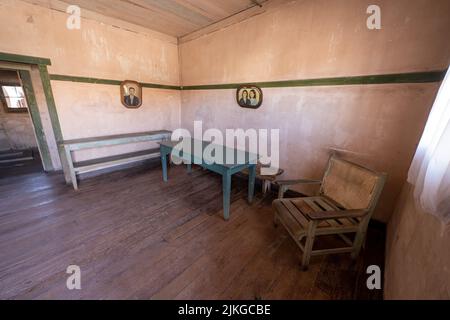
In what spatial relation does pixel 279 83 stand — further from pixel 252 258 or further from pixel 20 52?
pixel 20 52

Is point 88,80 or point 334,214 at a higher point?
point 88,80

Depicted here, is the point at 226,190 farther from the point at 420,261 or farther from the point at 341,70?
the point at 341,70

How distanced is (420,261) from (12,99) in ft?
29.3

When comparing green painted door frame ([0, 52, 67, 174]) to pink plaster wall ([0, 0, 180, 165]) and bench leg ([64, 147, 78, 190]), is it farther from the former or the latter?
bench leg ([64, 147, 78, 190])

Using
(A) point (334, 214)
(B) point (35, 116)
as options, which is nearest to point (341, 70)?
(A) point (334, 214)

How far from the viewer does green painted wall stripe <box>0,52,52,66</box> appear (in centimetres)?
267

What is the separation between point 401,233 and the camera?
1.52 metres

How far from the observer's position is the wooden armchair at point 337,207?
1.59 meters

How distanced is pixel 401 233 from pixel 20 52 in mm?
5480

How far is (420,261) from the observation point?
1020 mm

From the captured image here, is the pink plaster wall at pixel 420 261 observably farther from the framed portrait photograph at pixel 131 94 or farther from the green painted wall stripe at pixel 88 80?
the green painted wall stripe at pixel 88 80

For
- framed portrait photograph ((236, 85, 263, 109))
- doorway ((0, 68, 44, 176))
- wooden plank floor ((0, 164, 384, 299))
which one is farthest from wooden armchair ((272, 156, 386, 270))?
doorway ((0, 68, 44, 176))
